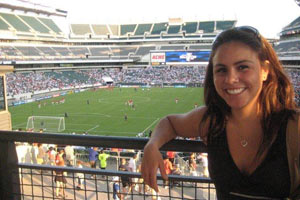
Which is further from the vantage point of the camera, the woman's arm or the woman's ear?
the woman's arm

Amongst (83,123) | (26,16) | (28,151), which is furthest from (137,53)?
(28,151)

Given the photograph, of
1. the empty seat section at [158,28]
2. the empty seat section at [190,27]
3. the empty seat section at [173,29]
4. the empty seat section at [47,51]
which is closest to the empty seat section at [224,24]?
the empty seat section at [190,27]

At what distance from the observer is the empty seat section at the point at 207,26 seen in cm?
7319

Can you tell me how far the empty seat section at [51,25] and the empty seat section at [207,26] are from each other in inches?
1309

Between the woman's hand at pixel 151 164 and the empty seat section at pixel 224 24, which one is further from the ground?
the empty seat section at pixel 224 24

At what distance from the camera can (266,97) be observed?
4.73 ft

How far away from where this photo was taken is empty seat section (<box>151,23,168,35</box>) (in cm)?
7550

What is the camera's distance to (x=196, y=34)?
72625 mm

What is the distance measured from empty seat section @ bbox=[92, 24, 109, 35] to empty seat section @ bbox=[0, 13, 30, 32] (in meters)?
20.0

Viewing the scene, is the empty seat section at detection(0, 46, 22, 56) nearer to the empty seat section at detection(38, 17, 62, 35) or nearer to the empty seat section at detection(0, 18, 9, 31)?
the empty seat section at detection(0, 18, 9, 31)

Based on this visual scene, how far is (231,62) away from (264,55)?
0.16 meters

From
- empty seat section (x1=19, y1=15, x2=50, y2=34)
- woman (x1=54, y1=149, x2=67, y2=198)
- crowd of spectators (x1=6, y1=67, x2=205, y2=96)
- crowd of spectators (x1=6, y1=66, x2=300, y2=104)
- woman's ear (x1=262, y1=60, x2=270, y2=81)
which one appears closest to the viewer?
woman's ear (x1=262, y1=60, x2=270, y2=81)

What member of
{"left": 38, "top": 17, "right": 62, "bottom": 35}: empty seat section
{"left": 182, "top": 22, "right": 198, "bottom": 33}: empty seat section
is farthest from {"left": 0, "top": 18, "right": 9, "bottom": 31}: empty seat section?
{"left": 182, "top": 22, "right": 198, "bottom": 33}: empty seat section

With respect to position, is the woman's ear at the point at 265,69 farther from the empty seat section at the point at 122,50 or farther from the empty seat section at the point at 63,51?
the empty seat section at the point at 122,50
